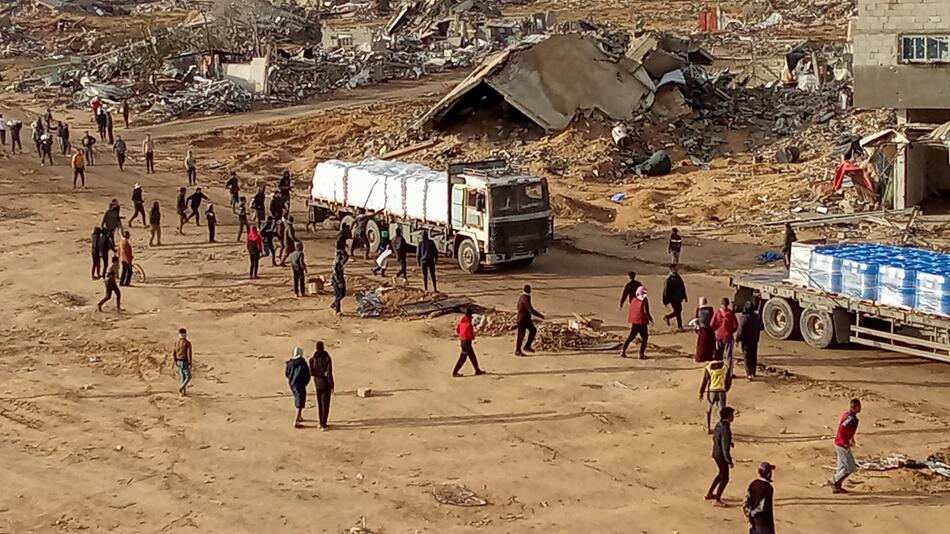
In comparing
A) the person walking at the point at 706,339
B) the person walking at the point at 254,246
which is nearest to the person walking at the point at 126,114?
the person walking at the point at 254,246

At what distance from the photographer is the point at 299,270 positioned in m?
24.5

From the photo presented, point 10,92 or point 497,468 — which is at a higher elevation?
point 10,92

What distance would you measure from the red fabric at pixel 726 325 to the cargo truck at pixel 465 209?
26.4ft

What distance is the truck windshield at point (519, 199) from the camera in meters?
25.7

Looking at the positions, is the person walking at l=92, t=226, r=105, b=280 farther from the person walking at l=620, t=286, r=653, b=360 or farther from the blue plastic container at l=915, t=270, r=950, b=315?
the blue plastic container at l=915, t=270, r=950, b=315

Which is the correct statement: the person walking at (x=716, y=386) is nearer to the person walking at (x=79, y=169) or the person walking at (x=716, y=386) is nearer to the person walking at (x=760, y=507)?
the person walking at (x=760, y=507)

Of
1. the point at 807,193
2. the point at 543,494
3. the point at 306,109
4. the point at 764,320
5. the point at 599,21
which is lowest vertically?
the point at 543,494

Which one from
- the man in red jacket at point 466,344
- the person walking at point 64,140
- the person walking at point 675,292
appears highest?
the person walking at point 64,140

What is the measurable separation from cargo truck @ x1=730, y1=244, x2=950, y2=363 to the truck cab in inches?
225

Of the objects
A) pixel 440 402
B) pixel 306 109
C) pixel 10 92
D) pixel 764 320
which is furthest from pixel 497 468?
pixel 10 92

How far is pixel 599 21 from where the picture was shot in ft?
262

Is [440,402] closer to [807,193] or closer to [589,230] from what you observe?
[589,230]

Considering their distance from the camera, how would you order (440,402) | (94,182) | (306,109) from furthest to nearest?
(306,109) → (94,182) → (440,402)

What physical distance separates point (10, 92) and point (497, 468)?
51.6m
